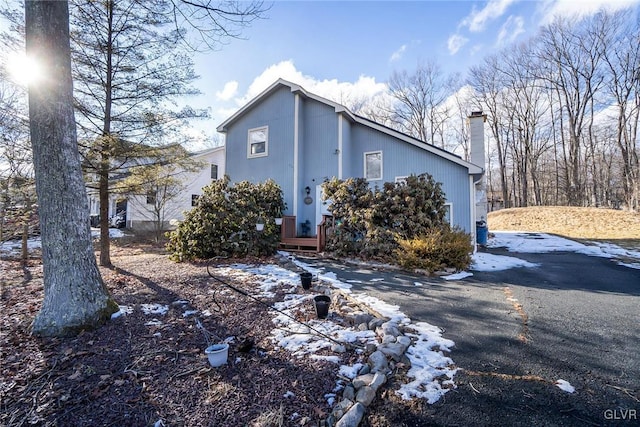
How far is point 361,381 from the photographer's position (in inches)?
88.0

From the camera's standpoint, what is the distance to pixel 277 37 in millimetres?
6758

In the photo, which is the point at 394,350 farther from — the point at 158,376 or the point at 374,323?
the point at 158,376

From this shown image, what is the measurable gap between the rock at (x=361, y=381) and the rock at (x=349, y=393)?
4cm

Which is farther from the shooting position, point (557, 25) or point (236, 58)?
point (557, 25)

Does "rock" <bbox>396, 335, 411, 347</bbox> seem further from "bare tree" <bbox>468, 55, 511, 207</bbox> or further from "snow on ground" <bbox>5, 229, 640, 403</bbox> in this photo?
"bare tree" <bbox>468, 55, 511, 207</bbox>

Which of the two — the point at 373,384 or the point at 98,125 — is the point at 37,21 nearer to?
the point at 98,125

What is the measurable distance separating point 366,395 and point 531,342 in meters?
2.03

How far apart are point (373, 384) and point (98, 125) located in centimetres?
812

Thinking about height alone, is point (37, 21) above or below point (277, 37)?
below

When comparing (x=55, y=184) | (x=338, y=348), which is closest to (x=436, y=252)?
(x=338, y=348)

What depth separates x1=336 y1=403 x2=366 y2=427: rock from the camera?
6.09ft

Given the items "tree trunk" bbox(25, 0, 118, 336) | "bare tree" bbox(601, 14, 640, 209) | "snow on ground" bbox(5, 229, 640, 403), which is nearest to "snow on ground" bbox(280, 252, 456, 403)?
"snow on ground" bbox(5, 229, 640, 403)

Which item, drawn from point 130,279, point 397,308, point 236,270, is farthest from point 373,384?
point 130,279

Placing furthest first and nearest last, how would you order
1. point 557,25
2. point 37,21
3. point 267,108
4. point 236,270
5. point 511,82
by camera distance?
1. point 511,82
2. point 557,25
3. point 267,108
4. point 236,270
5. point 37,21
